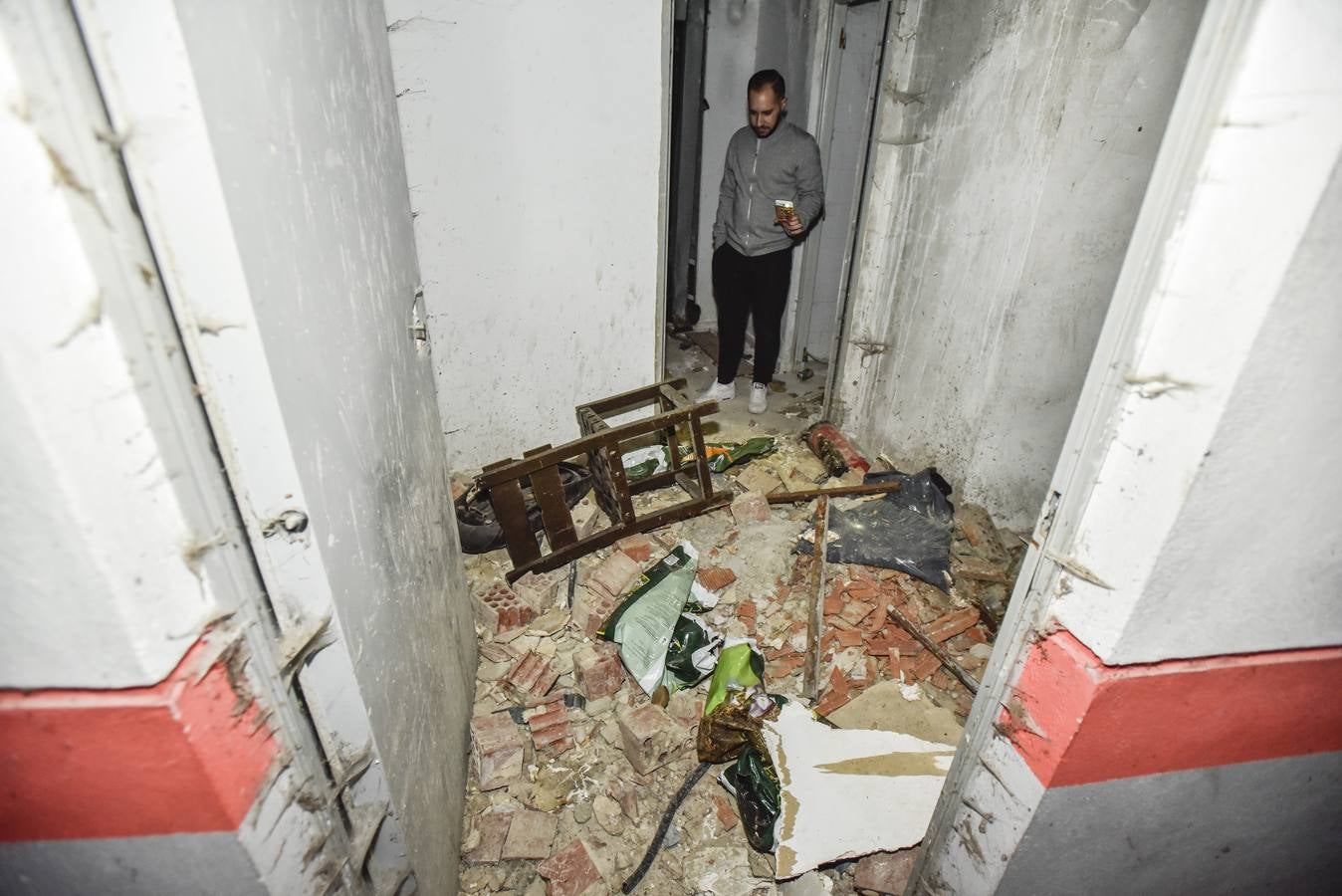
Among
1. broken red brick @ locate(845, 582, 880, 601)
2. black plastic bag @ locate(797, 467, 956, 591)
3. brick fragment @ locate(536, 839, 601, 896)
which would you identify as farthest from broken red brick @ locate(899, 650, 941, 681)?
brick fragment @ locate(536, 839, 601, 896)

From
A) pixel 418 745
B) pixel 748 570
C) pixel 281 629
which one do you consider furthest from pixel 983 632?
pixel 281 629

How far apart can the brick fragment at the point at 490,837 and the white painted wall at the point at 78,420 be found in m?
1.66

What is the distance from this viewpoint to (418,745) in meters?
1.71

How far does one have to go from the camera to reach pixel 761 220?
449cm

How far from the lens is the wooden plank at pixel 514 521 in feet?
10.00

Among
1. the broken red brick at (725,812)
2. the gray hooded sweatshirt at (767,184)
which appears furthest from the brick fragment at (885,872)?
the gray hooded sweatshirt at (767,184)

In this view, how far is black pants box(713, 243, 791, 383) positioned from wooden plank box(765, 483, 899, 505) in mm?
1460

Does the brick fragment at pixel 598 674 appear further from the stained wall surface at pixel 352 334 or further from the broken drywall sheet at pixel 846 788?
the broken drywall sheet at pixel 846 788

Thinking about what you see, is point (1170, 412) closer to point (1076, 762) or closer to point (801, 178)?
point (1076, 762)

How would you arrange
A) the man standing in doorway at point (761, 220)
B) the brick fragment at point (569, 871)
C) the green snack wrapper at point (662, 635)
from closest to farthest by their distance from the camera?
the brick fragment at point (569, 871) → the green snack wrapper at point (662, 635) → the man standing in doorway at point (761, 220)

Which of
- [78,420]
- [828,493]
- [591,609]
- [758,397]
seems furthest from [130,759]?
[758,397]

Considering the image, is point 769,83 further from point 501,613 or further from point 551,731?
point 551,731

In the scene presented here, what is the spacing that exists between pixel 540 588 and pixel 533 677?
0.54 meters

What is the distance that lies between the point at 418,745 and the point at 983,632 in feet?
8.19
